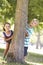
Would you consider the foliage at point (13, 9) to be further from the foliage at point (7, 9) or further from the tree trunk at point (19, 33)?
the tree trunk at point (19, 33)

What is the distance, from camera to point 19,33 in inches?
376

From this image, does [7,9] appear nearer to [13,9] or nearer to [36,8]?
[13,9]

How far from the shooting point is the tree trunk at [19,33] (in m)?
9.56

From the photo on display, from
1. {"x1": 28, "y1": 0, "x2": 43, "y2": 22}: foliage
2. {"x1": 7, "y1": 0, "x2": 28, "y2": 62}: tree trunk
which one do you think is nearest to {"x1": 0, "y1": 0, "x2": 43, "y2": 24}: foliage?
{"x1": 28, "y1": 0, "x2": 43, "y2": 22}: foliage

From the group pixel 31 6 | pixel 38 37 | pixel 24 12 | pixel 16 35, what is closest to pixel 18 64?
pixel 16 35

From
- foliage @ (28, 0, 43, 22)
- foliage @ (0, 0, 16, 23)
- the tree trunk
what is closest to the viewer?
the tree trunk

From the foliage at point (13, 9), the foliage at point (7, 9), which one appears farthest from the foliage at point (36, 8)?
the foliage at point (7, 9)

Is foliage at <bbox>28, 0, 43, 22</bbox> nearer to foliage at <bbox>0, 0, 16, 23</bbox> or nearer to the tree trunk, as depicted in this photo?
foliage at <bbox>0, 0, 16, 23</bbox>

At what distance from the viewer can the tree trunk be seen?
376 inches

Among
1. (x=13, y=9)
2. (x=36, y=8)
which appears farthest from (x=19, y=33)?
(x=13, y=9)

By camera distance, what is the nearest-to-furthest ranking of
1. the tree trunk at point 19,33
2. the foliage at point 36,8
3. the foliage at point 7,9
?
the tree trunk at point 19,33 < the foliage at point 36,8 < the foliage at point 7,9

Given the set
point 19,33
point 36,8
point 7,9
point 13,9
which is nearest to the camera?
point 19,33

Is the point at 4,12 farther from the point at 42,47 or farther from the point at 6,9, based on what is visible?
the point at 42,47

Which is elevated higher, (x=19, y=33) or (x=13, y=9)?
(x=13, y=9)
